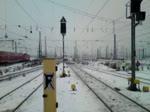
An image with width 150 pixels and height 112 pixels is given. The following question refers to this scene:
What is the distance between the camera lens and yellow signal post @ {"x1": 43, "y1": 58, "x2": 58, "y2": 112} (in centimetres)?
610

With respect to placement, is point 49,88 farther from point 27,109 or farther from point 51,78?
point 27,109

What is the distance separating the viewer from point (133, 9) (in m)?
A: 13.4

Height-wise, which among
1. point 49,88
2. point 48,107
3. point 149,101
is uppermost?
point 49,88

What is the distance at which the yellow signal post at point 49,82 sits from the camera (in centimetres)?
610

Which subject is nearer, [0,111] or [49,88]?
[49,88]

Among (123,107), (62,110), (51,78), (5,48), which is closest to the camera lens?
(51,78)

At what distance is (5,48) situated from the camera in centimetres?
6512

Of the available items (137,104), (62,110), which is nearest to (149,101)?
(137,104)

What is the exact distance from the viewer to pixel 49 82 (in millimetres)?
6219

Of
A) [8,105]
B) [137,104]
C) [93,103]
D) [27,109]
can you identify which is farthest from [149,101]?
[8,105]

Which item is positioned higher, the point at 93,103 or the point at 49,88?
the point at 49,88

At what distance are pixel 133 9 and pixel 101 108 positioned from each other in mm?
7144

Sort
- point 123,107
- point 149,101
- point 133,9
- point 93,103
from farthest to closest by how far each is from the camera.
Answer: point 133,9
point 149,101
point 93,103
point 123,107

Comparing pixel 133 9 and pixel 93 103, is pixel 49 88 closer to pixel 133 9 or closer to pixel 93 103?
pixel 93 103
